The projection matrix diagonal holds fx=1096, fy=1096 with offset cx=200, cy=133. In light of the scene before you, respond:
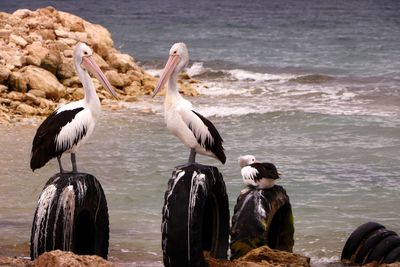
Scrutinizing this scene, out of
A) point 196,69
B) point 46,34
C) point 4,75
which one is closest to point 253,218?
point 4,75

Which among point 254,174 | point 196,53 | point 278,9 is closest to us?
point 254,174

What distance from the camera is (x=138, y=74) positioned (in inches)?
992

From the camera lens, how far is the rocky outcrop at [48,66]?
20.7m

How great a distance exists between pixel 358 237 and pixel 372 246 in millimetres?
218

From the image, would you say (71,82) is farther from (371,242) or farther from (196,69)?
(371,242)

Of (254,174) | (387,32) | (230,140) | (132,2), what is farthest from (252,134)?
(132,2)

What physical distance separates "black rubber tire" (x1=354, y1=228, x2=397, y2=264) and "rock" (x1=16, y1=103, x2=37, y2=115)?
10.9m

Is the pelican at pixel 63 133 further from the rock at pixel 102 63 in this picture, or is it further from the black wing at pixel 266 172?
the rock at pixel 102 63

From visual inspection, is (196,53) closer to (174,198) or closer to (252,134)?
(252,134)

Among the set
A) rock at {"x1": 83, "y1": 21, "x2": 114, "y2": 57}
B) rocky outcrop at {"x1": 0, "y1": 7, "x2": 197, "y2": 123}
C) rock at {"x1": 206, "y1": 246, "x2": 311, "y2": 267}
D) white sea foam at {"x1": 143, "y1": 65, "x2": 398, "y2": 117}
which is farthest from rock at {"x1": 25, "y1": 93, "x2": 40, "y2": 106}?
rock at {"x1": 206, "y1": 246, "x2": 311, "y2": 267}

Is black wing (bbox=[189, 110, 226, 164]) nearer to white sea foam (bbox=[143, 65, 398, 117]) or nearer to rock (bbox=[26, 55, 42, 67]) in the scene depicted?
white sea foam (bbox=[143, 65, 398, 117])

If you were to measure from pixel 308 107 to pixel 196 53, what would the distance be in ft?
54.1

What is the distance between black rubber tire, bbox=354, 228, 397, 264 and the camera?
1012cm

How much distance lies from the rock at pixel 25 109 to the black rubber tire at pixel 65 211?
10559mm
